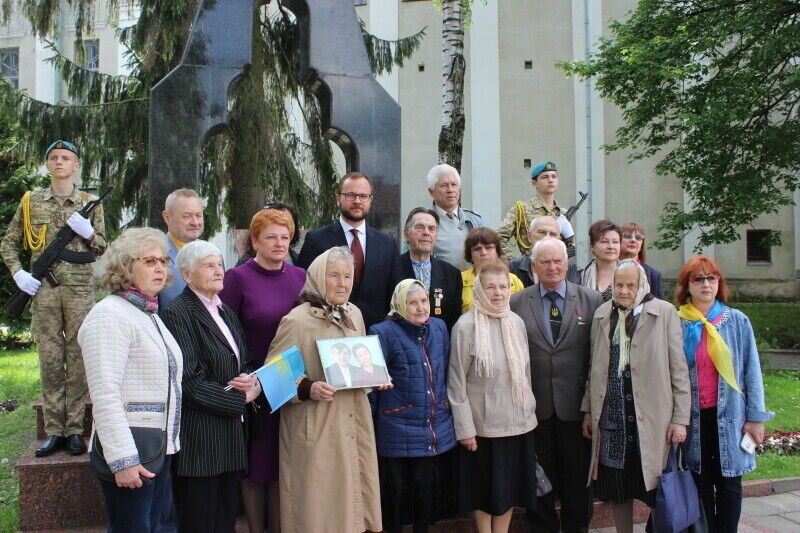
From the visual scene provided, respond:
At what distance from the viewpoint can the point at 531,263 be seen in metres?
4.64

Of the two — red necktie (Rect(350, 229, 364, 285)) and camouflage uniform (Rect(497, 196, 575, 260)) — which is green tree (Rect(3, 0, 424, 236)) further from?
red necktie (Rect(350, 229, 364, 285))

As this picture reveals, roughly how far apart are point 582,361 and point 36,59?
2619 centimetres

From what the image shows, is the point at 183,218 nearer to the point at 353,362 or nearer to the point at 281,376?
the point at 281,376

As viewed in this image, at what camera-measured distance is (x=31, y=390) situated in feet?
30.9

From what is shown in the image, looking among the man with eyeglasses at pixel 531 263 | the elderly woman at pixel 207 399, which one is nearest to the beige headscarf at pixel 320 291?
the elderly woman at pixel 207 399

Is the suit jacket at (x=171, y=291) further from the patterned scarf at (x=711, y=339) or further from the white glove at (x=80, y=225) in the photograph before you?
the patterned scarf at (x=711, y=339)

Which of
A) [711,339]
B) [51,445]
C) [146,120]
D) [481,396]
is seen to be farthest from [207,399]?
[146,120]

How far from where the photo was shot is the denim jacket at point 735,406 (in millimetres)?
3812

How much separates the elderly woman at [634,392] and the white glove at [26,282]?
3.65 m

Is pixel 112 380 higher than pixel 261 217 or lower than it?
lower

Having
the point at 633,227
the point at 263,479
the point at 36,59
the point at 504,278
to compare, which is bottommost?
the point at 263,479

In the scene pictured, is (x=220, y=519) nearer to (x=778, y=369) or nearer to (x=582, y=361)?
(x=582, y=361)

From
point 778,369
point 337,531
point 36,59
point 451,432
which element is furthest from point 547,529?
point 36,59

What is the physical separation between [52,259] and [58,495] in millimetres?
1529
